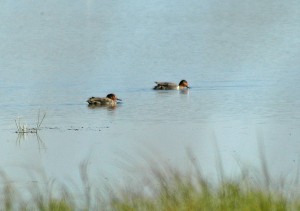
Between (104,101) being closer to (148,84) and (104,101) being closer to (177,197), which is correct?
(148,84)

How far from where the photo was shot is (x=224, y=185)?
17.9 ft

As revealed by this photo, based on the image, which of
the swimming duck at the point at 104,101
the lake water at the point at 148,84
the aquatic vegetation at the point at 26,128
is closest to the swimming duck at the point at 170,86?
the lake water at the point at 148,84

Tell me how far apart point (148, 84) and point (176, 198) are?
30.7 feet

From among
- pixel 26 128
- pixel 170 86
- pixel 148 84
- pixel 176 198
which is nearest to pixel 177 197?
pixel 176 198

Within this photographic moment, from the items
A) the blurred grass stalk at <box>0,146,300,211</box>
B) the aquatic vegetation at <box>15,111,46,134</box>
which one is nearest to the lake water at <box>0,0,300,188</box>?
the aquatic vegetation at <box>15,111,46,134</box>

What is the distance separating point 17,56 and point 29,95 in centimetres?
319

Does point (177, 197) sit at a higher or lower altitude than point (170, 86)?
lower

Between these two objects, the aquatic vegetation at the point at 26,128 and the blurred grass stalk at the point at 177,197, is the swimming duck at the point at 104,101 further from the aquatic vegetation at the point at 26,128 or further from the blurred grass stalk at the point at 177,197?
the blurred grass stalk at the point at 177,197

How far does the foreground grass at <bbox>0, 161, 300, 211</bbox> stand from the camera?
5.14 meters

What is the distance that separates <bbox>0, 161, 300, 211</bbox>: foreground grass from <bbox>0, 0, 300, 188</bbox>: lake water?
500 mm

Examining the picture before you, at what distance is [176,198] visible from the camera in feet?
17.5

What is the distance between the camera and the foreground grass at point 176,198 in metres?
5.14

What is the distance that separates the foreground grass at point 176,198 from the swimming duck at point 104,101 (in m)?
6.70

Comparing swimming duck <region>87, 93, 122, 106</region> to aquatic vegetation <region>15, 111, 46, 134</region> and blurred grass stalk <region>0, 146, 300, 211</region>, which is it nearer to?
aquatic vegetation <region>15, 111, 46, 134</region>
